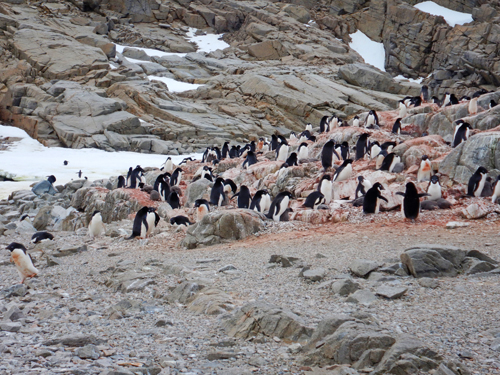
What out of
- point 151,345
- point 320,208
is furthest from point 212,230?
point 151,345

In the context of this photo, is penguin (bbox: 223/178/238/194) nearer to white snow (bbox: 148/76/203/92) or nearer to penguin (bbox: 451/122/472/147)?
penguin (bbox: 451/122/472/147)

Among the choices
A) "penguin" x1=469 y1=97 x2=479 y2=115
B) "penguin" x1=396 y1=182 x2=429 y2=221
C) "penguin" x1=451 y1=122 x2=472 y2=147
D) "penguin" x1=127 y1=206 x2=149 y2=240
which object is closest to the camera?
"penguin" x1=396 y1=182 x2=429 y2=221

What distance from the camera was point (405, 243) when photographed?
6812 mm

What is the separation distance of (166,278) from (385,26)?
57.8 m

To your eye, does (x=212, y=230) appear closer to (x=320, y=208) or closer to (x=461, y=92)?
(x=320, y=208)

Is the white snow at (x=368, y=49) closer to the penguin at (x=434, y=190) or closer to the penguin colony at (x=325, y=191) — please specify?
the penguin colony at (x=325, y=191)

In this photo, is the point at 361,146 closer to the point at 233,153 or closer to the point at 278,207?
the point at 278,207

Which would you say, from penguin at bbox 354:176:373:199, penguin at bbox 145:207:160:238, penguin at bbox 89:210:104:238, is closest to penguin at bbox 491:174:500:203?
penguin at bbox 354:176:373:199

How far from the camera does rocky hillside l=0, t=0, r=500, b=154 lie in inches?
1309

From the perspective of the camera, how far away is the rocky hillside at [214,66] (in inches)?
1309

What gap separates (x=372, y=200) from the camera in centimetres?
910

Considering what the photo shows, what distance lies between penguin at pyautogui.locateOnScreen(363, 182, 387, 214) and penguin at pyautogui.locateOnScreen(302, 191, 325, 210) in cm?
131

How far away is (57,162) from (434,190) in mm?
21908

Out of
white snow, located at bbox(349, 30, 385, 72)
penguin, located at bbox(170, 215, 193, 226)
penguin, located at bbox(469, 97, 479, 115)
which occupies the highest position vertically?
white snow, located at bbox(349, 30, 385, 72)
